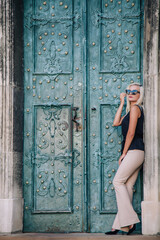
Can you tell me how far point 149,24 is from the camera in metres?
8.37

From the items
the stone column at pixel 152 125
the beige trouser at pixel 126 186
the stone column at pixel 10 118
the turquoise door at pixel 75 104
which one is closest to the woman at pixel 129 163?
the beige trouser at pixel 126 186

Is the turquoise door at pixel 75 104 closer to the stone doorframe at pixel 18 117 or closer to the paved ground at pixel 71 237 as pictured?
the stone doorframe at pixel 18 117

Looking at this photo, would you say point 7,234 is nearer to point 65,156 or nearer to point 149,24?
point 65,156

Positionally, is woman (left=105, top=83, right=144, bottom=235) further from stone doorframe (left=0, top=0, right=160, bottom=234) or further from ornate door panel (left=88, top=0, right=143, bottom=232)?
ornate door panel (left=88, top=0, right=143, bottom=232)

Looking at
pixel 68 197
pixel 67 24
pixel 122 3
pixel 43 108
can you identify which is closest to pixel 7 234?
pixel 68 197

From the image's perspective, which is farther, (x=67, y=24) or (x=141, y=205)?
(x=67, y=24)

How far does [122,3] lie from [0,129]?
2.74 metres

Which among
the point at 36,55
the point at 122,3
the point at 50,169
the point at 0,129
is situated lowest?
the point at 50,169

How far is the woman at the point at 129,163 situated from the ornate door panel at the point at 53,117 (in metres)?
0.75

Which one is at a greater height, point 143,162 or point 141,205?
point 143,162

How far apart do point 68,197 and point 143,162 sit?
1291mm

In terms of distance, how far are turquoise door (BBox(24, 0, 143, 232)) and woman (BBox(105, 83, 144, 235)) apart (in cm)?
36

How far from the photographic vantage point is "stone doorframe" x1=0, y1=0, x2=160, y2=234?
26.8ft

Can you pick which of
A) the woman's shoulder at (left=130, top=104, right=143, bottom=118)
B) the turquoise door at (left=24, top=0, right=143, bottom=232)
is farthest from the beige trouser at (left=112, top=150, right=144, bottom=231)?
the woman's shoulder at (left=130, top=104, right=143, bottom=118)
